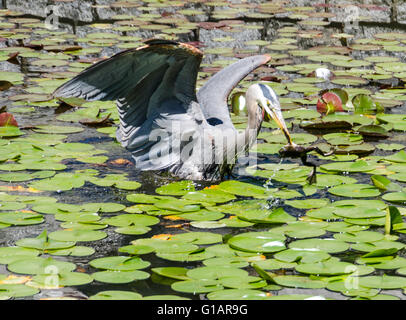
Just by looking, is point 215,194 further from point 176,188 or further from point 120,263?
point 120,263

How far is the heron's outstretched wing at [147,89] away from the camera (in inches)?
189

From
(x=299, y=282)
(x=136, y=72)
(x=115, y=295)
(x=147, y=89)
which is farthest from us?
(x=147, y=89)

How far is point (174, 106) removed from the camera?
5281 millimetres

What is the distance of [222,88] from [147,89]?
1.85 ft

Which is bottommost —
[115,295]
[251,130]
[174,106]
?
[115,295]

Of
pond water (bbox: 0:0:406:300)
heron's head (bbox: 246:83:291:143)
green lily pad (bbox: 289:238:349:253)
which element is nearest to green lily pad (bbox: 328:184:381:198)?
pond water (bbox: 0:0:406:300)

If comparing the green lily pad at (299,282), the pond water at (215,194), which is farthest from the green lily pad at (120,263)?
the green lily pad at (299,282)

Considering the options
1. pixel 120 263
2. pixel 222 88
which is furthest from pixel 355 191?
pixel 120 263

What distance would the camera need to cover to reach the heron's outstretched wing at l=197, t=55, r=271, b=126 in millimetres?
5480

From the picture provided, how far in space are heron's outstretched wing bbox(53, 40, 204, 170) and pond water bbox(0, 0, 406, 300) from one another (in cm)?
21

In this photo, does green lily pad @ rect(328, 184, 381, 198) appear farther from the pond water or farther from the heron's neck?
the heron's neck

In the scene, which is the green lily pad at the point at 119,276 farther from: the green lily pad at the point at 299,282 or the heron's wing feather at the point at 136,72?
the heron's wing feather at the point at 136,72
